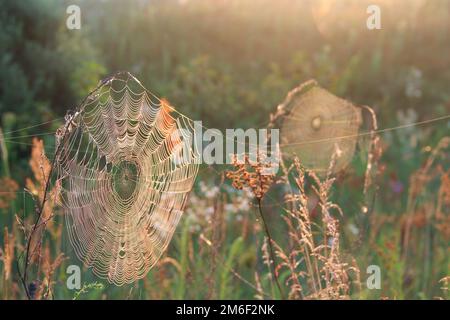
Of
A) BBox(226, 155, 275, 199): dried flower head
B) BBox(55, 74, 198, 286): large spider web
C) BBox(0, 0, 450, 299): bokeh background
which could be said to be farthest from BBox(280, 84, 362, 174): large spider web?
BBox(226, 155, 275, 199): dried flower head

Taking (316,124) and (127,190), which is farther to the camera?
(316,124)

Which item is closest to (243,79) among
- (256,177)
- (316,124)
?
(316,124)

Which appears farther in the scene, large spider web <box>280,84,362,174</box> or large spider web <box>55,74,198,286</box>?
large spider web <box>280,84,362,174</box>

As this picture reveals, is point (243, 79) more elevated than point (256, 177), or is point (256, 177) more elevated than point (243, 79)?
point (243, 79)

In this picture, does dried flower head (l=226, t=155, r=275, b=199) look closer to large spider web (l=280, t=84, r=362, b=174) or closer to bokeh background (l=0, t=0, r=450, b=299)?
bokeh background (l=0, t=0, r=450, b=299)

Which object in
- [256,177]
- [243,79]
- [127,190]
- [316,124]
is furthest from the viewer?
[243,79]

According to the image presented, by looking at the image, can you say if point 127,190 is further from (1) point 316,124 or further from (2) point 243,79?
(2) point 243,79

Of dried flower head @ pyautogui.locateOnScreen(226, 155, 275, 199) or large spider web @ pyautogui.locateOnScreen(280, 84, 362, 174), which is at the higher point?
large spider web @ pyautogui.locateOnScreen(280, 84, 362, 174)

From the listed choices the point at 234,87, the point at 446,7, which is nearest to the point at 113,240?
the point at 234,87

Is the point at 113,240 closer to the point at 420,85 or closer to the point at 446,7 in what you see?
the point at 420,85
